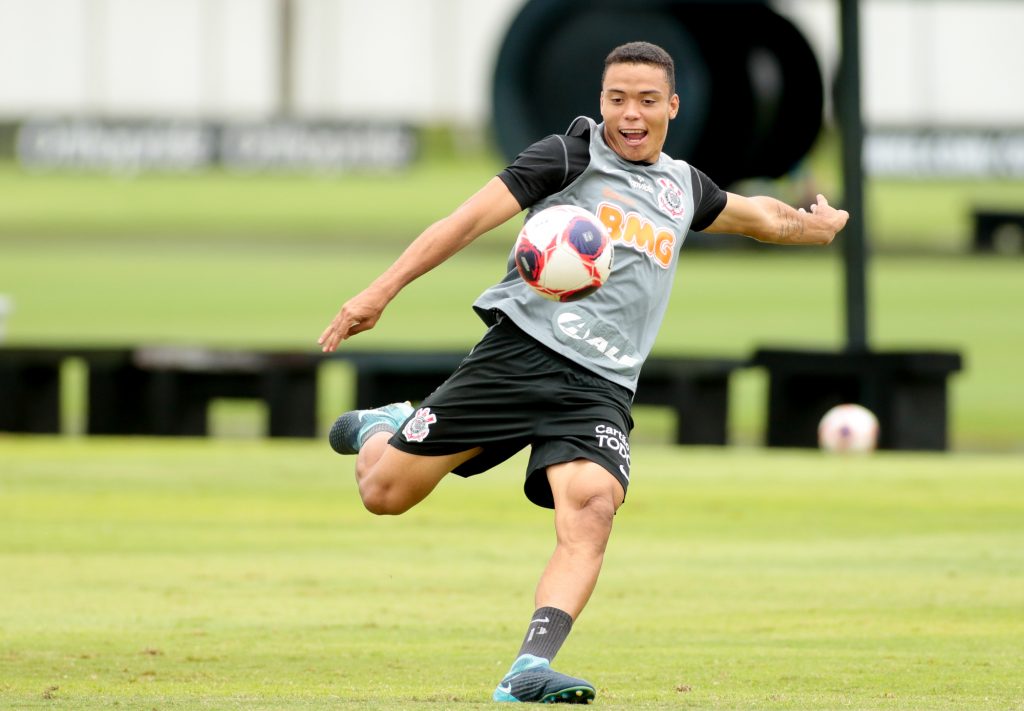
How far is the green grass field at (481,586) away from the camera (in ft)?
23.9

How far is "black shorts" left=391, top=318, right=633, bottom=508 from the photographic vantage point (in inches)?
278

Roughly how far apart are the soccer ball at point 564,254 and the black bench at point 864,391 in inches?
373

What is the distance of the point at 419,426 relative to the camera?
287 inches

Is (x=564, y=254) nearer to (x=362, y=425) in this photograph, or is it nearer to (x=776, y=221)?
(x=776, y=221)

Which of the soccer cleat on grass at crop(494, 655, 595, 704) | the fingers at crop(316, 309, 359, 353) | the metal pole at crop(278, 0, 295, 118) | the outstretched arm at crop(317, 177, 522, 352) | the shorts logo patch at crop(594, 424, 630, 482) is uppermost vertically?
the metal pole at crop(278, 0, 295, 118)

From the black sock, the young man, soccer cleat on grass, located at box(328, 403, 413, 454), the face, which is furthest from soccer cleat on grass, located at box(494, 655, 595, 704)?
the face

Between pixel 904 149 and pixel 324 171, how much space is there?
43.5ft

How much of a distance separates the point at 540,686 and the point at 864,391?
33.9 feet

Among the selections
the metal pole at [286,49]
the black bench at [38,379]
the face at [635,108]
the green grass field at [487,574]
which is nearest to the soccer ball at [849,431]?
the green grass field at [487,574]

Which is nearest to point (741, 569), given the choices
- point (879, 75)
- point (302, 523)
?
point (302, 523)

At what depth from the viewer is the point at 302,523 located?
469 inches

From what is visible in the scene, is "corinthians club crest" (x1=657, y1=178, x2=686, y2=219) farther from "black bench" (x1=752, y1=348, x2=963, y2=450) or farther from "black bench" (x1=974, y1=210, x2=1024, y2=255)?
"black bench" (x1=974, y1=210, x2=1024, y2=255)

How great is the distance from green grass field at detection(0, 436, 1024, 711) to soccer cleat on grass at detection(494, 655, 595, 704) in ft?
0.34

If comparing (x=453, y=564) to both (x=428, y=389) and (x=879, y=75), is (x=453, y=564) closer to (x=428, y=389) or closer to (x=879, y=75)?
(x=428, y=389)
